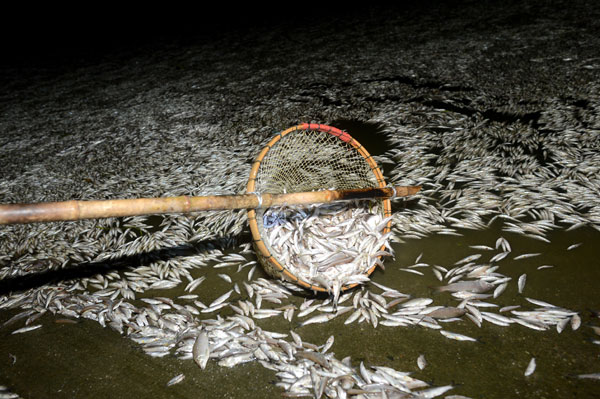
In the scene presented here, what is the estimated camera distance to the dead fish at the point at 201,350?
7.68 ft

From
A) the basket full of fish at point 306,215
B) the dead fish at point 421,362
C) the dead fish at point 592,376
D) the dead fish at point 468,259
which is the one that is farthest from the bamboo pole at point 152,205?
the dead fish at point 592,376

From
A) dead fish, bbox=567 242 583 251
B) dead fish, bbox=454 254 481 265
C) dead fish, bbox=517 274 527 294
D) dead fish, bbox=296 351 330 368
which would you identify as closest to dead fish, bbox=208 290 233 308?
dead fish, bbox=296 351 330 368

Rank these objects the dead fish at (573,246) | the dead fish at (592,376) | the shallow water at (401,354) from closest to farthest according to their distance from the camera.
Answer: the dead fish at (592,376)
the shallow water at (401,354)
the dead fish at (573,246)

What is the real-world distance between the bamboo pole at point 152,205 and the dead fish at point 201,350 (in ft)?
3.00

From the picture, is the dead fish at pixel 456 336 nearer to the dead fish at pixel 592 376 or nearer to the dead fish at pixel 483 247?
the dead fish at pixel 592 376

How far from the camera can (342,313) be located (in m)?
2.64

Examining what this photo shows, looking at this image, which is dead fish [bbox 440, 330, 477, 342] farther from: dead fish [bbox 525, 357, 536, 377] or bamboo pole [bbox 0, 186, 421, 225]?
bamboo pole [bbox 0, 186, 421, 225]

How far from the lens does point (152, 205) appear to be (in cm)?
203

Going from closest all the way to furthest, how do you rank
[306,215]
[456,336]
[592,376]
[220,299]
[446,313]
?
[592,376], [456,336], [446,313], [220,299], [306,215]

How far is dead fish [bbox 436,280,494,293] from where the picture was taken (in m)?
2.66

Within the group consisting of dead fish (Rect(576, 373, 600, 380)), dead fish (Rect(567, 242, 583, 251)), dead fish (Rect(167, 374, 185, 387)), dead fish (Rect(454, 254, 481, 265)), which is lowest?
dead fish (Rect(167, 374, 185, 387))

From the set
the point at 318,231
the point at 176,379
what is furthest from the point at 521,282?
the point at 176,379

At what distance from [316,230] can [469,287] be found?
1.23m

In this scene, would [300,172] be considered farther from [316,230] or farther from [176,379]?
[176,379]
